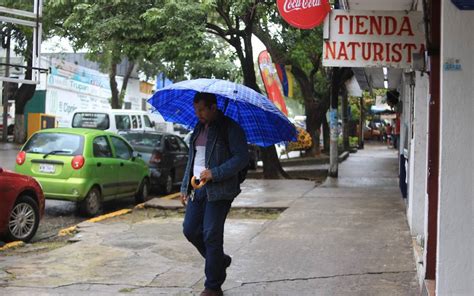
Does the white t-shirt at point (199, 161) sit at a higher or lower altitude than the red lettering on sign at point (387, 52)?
lower

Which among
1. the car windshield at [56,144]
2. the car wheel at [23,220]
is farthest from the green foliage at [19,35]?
the car wheel at [23,220]

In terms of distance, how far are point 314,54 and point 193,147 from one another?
59.0 ft

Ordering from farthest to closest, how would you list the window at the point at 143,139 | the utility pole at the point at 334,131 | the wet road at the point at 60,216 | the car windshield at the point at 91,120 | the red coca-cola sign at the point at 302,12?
the car windshield at the point at 91,120, the utility pole at the point at 334,131, the window at the point at 143,139, the wet road at the point at 60,216, the red coca-cola sign at the point at 302,12

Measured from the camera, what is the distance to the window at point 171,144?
13.6 m

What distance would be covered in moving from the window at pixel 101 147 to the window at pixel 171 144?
9.33ft

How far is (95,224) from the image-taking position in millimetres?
9023

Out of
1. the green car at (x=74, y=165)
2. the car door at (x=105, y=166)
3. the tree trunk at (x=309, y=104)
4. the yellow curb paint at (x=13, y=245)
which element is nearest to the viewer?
the yellow curb paint at (x=13, y=245)

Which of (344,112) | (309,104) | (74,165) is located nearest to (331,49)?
(74,165)

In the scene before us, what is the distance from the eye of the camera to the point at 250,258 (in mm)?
6445

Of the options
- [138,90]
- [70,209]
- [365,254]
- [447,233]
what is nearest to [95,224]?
[70,209]

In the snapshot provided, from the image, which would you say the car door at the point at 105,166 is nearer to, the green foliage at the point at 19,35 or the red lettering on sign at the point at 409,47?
the red lettering on sign at the point at 409,47

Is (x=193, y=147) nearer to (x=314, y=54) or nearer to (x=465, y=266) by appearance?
(x=465, y=266)

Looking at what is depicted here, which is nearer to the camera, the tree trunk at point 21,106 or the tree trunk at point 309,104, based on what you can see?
the tree trunk at point 309,104

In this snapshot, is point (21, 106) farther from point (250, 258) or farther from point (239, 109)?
point (239, 109)
